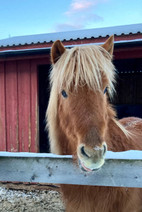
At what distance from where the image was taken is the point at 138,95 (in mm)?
10086

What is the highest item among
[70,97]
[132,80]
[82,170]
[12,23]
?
[12,23]

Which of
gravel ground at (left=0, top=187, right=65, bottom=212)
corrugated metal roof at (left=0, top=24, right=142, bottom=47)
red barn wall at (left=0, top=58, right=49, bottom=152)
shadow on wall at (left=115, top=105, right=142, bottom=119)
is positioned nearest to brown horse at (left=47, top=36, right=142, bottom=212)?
gravel ground at (left=0, top=187, right=65, bottom=212)

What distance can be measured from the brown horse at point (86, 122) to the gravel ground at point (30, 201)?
223cm

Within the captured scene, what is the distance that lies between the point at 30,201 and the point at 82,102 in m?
3.58

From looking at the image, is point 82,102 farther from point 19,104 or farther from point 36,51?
point 19,104

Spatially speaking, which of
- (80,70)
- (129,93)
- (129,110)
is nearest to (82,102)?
(80,70)

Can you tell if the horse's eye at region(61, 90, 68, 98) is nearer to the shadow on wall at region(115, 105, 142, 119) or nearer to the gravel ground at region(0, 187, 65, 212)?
the gravel ground at region(0, 187, 65, 212)

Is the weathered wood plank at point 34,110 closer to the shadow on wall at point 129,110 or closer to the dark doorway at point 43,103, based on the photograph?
the dark doorway at point 43,103

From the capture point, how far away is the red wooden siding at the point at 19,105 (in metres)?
4.98

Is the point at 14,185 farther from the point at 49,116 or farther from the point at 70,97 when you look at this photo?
the point at 70,97

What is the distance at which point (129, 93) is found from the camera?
33.3 feet

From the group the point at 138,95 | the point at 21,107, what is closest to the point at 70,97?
the point at 21,107

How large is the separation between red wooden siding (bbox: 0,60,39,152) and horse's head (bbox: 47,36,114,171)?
303 cm

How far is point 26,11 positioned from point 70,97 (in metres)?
23.8
